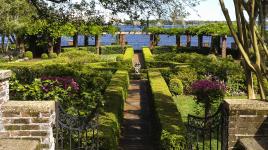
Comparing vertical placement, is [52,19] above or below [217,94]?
above

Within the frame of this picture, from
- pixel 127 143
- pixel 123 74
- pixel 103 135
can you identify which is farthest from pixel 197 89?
pixel 123 74

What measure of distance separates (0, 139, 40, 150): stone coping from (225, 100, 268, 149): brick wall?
2399mm

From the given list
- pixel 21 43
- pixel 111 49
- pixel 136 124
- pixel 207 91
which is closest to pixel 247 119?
pixel 207 91

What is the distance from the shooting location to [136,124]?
38.8ft

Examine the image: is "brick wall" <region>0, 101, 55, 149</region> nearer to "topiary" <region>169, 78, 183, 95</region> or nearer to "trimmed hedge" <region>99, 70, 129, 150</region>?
"trimmed hedge" <region>99, 70, 129, 150</region>

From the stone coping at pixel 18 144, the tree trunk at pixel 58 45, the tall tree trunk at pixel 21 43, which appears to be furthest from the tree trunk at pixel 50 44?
the stone coping at pixel 18 144

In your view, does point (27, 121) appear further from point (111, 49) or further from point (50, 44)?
point (111, 49)

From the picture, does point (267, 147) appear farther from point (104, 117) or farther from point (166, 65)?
point (166, 65)

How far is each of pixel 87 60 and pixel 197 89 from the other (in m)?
17.0

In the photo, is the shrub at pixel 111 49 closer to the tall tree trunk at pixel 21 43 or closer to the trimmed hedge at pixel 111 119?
the tall tree trunk at pixel 21 43

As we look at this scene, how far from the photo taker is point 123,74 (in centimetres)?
1795

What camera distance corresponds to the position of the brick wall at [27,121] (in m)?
5.29

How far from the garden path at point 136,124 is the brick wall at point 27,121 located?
4.35 meters

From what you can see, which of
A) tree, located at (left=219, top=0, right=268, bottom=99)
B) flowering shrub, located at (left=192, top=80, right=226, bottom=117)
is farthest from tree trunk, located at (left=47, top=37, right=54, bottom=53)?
tree, located at (left=219, top=0, right=268, bottom=99)
